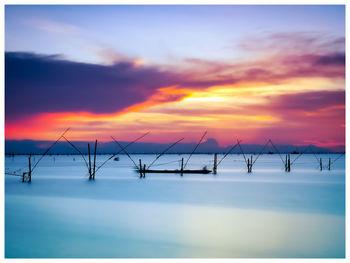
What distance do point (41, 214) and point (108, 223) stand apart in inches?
136

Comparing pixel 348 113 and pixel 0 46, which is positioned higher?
pixel 0 46

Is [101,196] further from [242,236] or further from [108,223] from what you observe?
[242,236]

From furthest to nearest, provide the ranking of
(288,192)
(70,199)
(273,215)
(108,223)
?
(288,192) → (70,199) → (273,215) → (108,223)

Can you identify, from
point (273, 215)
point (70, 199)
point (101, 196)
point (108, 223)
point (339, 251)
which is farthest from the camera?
point (101, 196)

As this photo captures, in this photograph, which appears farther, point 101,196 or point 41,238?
point 101,196

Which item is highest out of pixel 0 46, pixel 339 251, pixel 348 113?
pixel 0 46

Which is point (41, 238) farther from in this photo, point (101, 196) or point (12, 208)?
point (101, 196)

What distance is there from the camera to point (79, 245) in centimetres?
972

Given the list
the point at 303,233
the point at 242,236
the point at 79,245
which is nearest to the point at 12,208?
the point at 79,245

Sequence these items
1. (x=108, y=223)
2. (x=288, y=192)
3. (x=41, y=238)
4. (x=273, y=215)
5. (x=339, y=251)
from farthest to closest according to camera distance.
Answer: (x=288, y=192) → (x=273, y=215) → (x=108, y=223) → (x=41, y=238) → (x=339, y=251)

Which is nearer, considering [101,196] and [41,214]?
[41,214]

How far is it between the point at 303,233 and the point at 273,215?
3.01 m
